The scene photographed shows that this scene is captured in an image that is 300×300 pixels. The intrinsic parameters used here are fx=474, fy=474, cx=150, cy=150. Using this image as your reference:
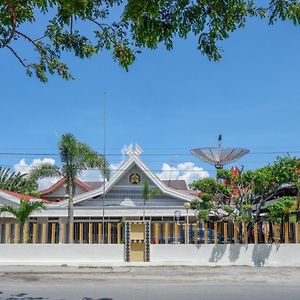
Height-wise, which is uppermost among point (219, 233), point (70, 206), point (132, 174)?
point (132, 174)

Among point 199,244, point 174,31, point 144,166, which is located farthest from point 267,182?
point 174,31

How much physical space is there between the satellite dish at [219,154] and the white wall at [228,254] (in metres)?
7.54

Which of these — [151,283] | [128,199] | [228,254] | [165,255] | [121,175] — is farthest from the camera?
[128,199]

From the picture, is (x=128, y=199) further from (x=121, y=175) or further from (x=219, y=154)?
(x=219, y=154)

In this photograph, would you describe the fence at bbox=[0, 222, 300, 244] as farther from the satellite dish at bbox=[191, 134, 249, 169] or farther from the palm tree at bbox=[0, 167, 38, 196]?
the palm tree at bbox=[0, 167, 38, 196]

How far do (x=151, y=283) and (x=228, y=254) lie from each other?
5.63 metres

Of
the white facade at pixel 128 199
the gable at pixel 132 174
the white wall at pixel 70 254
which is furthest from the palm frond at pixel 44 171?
the white wall at pixel 70 254

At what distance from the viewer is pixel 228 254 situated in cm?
1745

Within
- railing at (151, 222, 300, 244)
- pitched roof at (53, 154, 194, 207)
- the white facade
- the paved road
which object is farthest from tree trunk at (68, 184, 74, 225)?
the paved road

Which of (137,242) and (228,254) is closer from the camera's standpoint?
(228,254)

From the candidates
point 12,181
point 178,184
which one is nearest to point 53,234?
point 178,184

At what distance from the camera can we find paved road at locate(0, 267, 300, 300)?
1050 centimetres

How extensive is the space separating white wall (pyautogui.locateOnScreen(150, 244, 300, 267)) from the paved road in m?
1.05

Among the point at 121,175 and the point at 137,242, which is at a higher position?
the point at 121,175
